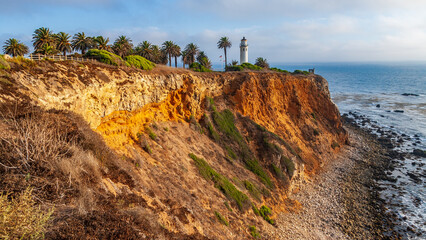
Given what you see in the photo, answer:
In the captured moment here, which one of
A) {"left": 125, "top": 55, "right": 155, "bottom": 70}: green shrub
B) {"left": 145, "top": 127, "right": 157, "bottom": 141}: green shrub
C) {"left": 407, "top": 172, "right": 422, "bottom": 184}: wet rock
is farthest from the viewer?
{"left": 407, "top": 172, "right": 422, "bottom": 184}: wet rock

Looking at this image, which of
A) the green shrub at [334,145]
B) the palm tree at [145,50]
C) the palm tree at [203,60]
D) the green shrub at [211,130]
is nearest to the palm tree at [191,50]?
the palm tree at [203,60]

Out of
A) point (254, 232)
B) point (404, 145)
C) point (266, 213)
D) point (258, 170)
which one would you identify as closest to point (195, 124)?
point (258, 170)

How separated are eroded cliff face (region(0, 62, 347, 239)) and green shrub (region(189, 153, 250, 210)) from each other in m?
0.15

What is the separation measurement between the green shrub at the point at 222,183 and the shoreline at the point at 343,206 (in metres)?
4.69

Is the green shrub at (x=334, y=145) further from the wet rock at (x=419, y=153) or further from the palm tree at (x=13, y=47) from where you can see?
the palm tree at (x=13, y=47)

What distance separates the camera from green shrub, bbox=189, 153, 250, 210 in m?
23.7

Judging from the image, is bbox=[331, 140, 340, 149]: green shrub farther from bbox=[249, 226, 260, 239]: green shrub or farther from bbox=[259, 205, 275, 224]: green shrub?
bbox=[249, 226, 260, 239]: green shrub

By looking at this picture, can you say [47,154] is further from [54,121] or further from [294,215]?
[294,215]

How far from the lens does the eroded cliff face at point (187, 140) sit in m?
13.7

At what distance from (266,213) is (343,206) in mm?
12496

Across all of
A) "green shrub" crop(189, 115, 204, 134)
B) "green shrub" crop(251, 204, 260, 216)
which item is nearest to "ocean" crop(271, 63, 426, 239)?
"green shrub" crop(251, 204, 260, 216)

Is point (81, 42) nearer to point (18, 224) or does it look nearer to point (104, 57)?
point (104, 57)

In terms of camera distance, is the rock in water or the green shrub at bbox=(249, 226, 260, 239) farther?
the rock in water

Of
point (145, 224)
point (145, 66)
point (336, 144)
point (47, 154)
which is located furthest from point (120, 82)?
point (336, 144)
